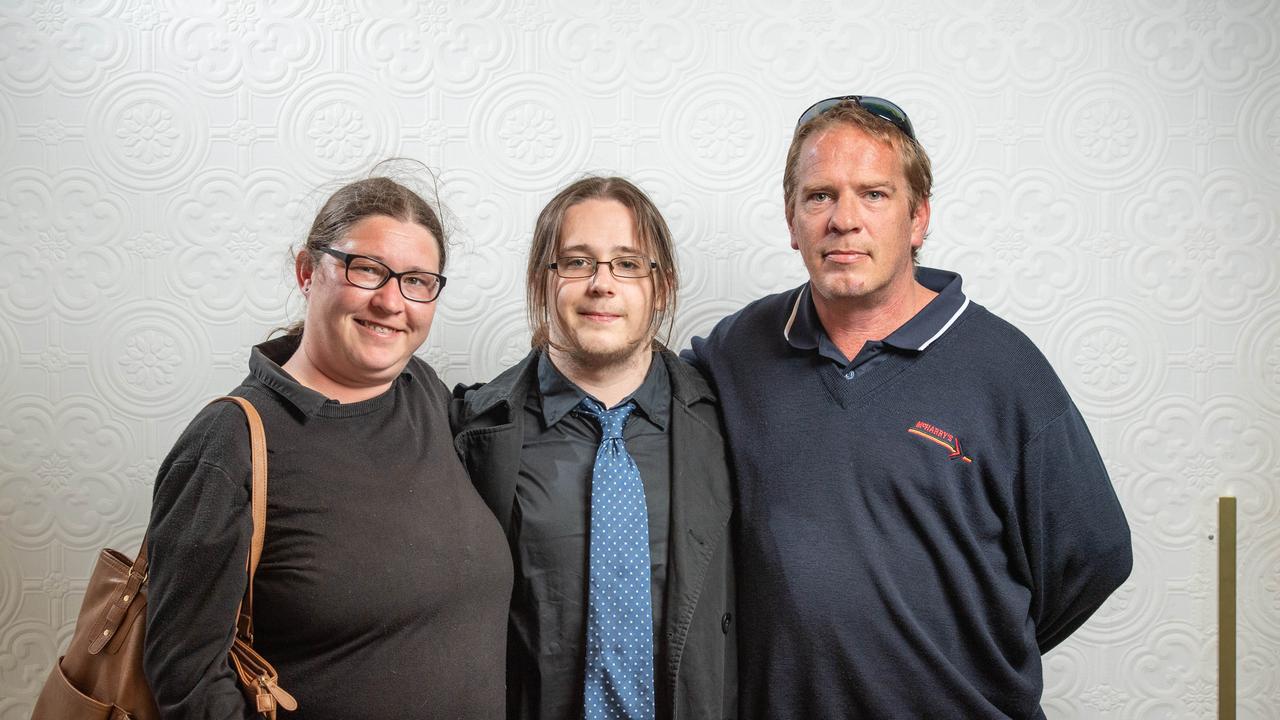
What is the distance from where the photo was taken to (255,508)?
4.38ft

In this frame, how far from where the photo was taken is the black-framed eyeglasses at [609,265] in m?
1.75

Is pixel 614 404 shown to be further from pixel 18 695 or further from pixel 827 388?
pixel 18 695

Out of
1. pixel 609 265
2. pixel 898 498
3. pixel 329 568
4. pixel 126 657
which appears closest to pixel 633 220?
pixel 609 265

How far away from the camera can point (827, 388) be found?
174 cm

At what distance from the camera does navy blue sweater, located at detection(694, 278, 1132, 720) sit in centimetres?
162

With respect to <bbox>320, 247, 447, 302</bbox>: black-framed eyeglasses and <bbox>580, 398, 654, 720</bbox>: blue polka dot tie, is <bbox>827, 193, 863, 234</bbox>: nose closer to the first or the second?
<bbox>580, 398, 654, 720</bbox>: blue polka dot tie

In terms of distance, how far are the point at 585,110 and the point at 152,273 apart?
114cm

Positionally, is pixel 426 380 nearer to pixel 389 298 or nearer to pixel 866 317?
pixel 389 298

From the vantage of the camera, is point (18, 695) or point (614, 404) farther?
point (18, 695)

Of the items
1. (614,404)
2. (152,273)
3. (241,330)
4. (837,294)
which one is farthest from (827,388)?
(152,273)

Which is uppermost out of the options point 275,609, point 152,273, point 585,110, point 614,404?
point 585,110

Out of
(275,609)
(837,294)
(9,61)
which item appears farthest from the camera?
(9,61)

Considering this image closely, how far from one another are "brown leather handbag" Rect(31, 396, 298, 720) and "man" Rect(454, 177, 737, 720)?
45 centimetres

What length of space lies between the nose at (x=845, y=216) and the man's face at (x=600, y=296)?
0.37 meters
